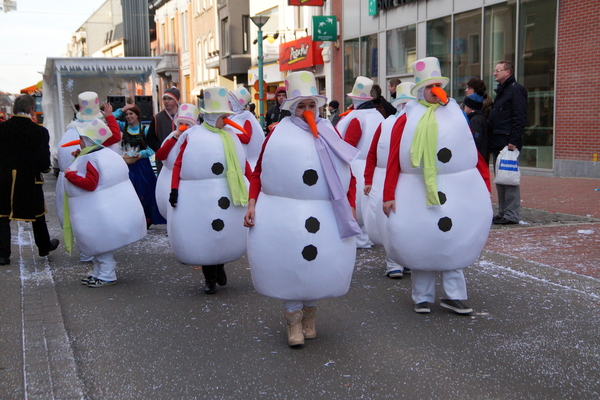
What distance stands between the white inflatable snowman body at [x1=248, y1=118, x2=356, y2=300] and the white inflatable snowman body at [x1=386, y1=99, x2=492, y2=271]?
2.42ft

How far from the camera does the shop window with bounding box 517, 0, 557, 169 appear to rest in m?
14.0

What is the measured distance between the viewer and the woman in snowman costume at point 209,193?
5.78 meters

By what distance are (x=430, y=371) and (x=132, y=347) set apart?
2.05m

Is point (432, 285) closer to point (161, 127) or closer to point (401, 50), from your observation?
point (161, 127)

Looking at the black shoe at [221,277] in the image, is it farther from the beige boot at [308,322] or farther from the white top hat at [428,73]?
the white top hat at [428,73]

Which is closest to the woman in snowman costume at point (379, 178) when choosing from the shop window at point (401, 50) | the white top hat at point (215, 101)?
the white top hat at point (215, 101)

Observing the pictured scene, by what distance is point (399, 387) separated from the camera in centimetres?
393

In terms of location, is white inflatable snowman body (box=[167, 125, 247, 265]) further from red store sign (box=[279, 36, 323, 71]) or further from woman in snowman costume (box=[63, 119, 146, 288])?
red store sign (box=[279, 36, 323, 71])

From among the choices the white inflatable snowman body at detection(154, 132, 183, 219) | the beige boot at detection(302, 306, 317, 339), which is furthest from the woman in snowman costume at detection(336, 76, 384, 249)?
the beige boot at detection(302, 306, 317, 339)

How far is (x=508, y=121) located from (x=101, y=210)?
210 inches

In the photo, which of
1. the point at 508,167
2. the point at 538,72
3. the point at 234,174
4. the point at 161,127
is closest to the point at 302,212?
the point at 234,174

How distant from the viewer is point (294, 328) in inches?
181

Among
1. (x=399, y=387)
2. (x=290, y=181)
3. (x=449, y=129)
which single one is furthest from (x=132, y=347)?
(x=449, y=129)

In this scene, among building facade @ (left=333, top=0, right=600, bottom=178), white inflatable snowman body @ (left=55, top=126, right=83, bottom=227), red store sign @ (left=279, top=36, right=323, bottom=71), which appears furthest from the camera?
red store sign @ (left=279, top=36, right=323, bottom=71)
